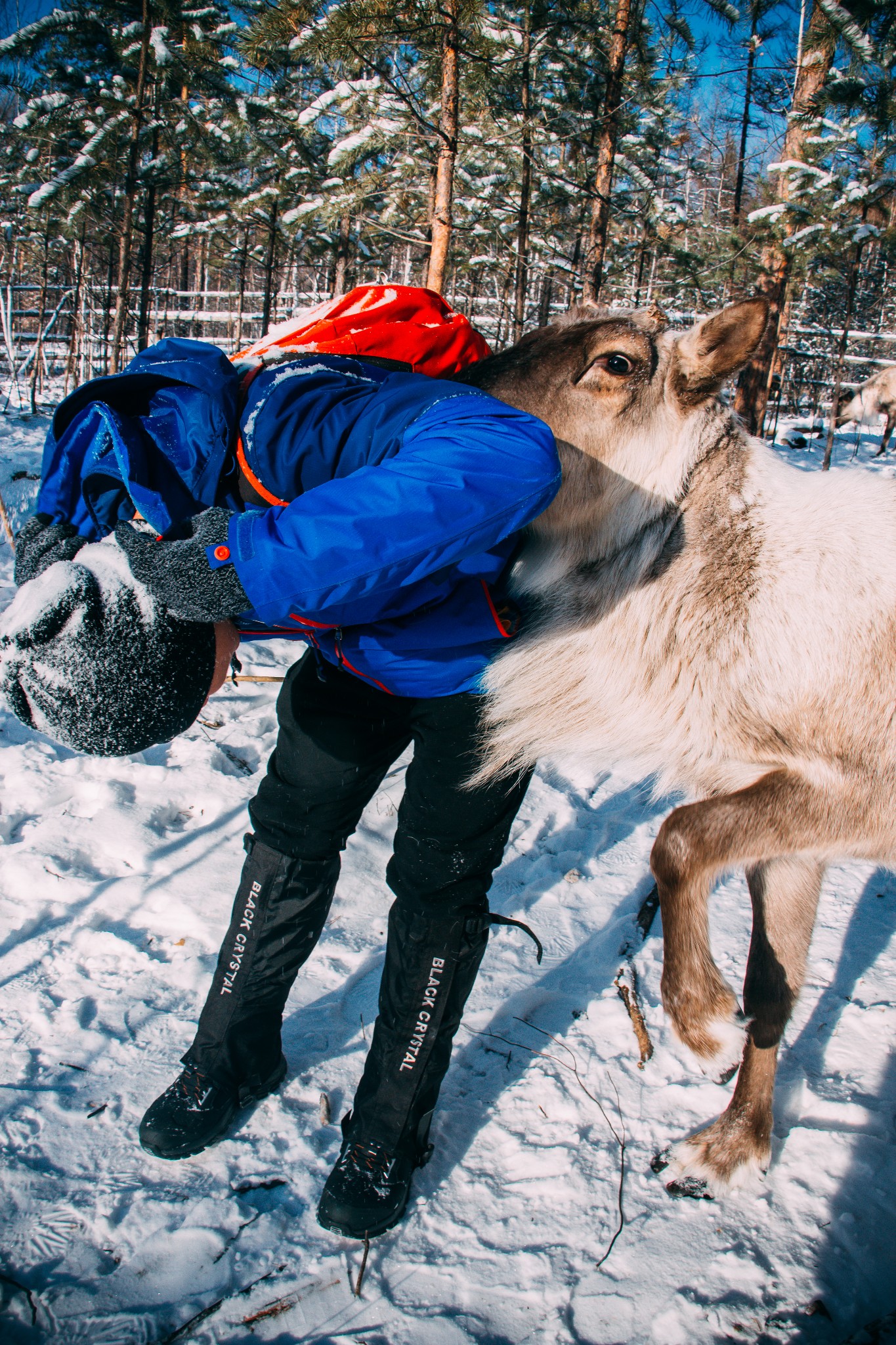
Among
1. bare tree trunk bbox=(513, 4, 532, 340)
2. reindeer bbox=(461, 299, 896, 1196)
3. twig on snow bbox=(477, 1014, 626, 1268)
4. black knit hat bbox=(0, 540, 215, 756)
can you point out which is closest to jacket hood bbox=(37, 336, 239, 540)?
black knit hat bbox=(0, 540, 215, 756)

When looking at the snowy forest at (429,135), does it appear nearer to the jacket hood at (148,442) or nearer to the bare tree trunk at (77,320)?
the bare tree trunk at (77,320)

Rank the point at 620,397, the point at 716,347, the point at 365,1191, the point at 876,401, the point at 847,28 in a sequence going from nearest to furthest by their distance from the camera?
the point at 365,1191, the point at 716,347, the point at 620,397, the point at 847,28, the point at 876,401

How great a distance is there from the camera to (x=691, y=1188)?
1.81 metres

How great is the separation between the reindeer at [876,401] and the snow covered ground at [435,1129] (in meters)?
16.6

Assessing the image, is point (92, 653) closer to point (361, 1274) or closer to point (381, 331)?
point (381, 331)

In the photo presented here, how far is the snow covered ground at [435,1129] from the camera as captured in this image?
1493mm

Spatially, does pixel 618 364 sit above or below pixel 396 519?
above

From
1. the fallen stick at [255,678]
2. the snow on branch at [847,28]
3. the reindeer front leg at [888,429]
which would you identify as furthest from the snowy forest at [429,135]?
the fallen stick at [255,678]

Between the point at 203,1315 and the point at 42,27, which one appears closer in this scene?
the point at 203,1315

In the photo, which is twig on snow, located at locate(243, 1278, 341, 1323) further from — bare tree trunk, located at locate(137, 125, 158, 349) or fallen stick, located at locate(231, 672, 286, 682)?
bare tree trunk, located at locate(137, 125, 158, 349)

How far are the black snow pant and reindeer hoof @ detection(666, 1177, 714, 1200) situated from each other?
611 millimetres

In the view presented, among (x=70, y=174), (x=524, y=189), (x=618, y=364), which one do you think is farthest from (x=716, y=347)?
(x=70, y=174)

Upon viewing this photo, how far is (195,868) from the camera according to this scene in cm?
271

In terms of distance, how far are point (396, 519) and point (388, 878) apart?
99 cm
